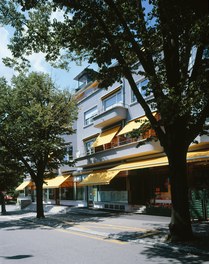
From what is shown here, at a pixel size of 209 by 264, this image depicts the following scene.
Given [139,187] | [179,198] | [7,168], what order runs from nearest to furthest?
[179,198]
[139,187]
[7,168]

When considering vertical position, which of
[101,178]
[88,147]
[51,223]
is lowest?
[51,223]

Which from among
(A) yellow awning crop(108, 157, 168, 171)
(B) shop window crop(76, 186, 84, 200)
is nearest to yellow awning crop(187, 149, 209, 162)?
(A) yellow awning crop(108, 157, 168, 171)

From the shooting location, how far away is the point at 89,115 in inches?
1281

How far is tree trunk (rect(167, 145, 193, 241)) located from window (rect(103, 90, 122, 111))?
15.8 metres

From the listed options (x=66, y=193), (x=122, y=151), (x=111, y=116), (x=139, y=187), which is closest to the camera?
(x=122, y=151)

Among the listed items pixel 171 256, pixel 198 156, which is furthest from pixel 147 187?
pixel 171 256

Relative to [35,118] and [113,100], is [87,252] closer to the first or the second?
[35,118]

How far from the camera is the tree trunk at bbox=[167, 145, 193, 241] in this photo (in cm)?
1045

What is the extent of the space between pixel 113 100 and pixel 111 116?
8.69ft

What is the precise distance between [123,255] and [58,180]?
89.8ft

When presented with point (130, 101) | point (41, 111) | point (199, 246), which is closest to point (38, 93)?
point (41, 111)

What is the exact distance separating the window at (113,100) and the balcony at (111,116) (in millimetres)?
1169

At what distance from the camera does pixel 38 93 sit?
23031mm

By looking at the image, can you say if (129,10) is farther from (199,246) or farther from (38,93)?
(38,93)
